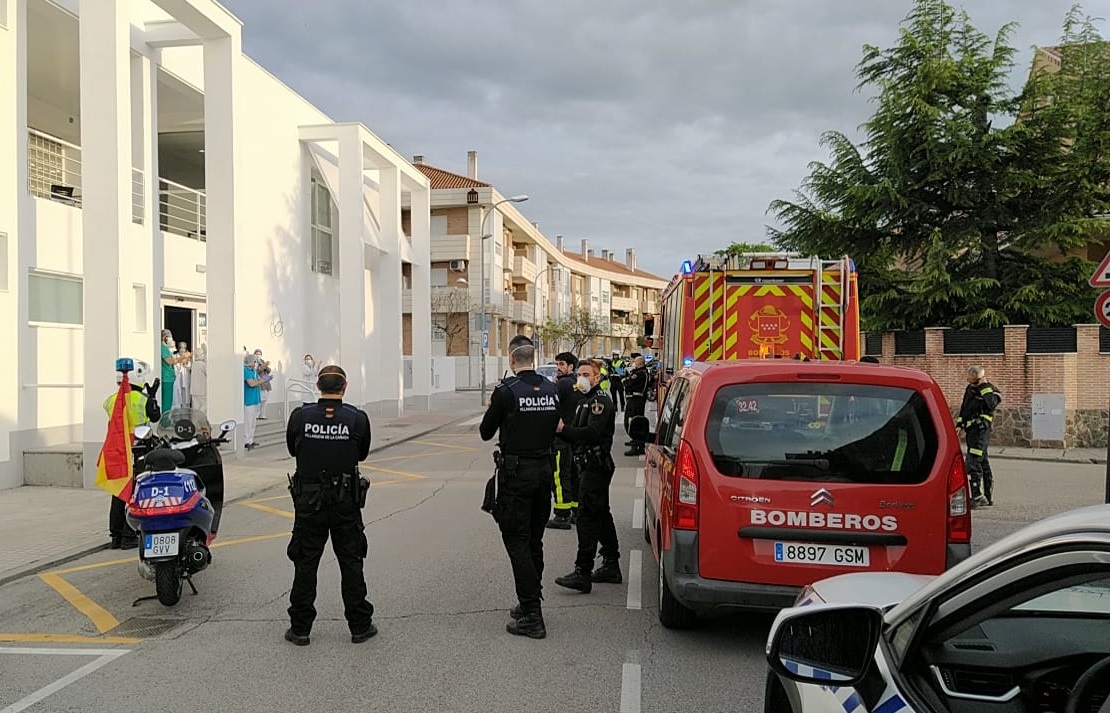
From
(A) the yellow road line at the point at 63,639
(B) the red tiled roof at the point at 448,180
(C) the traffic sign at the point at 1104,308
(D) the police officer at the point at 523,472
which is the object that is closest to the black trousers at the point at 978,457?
(C) the traffic sign at the point at 1104,308

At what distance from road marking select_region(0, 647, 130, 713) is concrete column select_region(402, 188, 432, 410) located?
24.1 m

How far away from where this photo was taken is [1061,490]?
1240 cm

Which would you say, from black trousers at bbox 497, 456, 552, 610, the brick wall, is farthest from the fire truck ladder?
the brick wall

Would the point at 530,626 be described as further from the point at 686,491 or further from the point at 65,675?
the point at 65,675

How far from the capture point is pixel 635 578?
7.18m

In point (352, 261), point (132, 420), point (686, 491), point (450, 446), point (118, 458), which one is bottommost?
point (450, 446)

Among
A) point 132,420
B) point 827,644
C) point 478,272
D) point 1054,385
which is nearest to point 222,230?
point 132,420

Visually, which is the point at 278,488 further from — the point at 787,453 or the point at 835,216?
the point at 835,216

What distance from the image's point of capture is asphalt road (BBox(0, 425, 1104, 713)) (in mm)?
4617

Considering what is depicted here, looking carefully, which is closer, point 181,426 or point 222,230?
point 181,426

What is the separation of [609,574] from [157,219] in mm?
11772

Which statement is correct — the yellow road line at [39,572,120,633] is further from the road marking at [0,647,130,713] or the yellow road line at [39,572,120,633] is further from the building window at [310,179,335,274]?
the building window at [310,179,335,274]

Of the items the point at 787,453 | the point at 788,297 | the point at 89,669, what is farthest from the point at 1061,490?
the point at 89,669

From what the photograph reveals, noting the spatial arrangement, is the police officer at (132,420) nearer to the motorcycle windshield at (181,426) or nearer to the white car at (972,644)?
the motorcycle windshield at (181,426)
